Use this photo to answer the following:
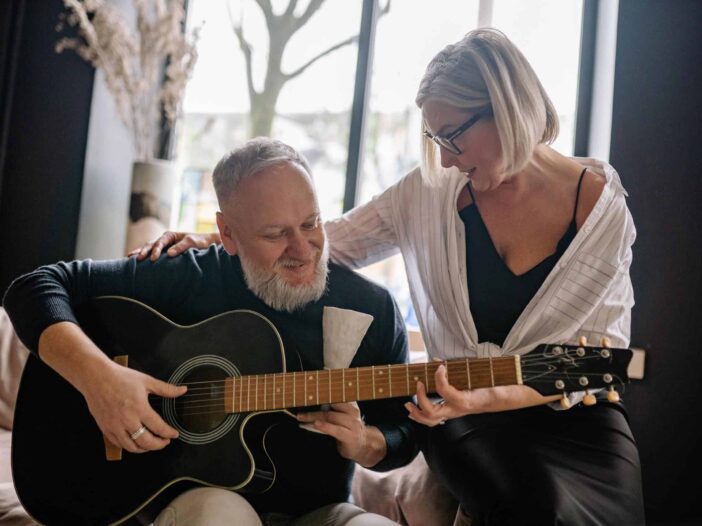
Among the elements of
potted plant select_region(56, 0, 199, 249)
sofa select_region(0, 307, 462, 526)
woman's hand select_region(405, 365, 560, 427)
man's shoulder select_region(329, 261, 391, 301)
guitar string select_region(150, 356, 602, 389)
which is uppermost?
potted plant select_region(56, 0, 199, 249)

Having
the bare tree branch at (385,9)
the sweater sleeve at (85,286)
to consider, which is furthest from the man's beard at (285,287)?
the bare tree branch at (385,9)

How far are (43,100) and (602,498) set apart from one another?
8.25ft

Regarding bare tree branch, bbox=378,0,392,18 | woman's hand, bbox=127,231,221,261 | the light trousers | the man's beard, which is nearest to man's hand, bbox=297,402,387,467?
the light trousers

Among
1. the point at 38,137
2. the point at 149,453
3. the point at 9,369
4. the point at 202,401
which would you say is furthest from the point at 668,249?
the point at 38,137

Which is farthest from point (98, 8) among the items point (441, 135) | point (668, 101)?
point (668, 101)

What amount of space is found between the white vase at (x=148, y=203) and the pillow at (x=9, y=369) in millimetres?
656

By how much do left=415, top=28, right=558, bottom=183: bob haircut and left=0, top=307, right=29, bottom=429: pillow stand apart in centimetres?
144

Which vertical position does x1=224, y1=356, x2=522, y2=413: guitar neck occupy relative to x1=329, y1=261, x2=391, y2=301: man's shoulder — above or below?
below

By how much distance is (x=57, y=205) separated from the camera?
8.68 ft

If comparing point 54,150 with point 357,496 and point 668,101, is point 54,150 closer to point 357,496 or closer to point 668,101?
point 357,496

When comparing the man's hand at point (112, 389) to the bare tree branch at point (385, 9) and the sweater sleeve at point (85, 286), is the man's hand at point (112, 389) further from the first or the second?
the bare tree branch at point (385, 9)

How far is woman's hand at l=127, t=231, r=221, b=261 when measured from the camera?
5.11ft

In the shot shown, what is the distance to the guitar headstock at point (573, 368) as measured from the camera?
1125 millimetres

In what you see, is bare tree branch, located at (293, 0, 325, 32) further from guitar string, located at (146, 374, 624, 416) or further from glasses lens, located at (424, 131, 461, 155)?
guitar string, located at (146, 374, 624, 416)
